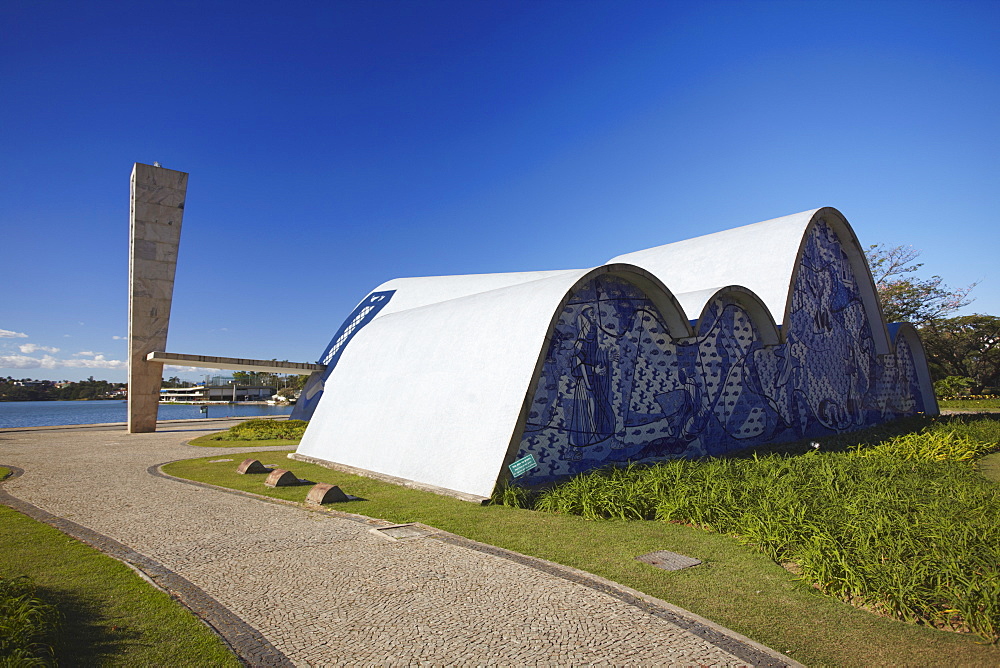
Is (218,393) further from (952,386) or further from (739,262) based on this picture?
(952,386)

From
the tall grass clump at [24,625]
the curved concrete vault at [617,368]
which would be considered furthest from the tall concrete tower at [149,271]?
the tall grass clump at [24,625]

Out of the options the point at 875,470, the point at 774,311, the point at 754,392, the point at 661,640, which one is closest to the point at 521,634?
the point at 661,640

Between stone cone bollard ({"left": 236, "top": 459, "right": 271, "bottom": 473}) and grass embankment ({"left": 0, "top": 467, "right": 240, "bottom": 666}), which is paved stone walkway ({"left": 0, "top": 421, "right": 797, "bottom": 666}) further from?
stone cone bollard ({"left": 236, "top": 459, "right": 271, "bottom": 473})

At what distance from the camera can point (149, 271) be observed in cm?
1880

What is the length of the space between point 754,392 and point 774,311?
1779mm

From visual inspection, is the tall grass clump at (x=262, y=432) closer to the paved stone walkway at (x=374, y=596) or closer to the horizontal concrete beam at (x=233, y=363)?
the horizontal concrete beam at (x=233, y=363)

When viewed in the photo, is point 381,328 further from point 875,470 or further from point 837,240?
point 837,240

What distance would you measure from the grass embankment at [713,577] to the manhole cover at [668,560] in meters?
0.09

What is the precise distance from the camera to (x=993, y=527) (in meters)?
4.56

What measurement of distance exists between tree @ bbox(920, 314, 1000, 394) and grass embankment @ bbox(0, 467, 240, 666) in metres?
37.2

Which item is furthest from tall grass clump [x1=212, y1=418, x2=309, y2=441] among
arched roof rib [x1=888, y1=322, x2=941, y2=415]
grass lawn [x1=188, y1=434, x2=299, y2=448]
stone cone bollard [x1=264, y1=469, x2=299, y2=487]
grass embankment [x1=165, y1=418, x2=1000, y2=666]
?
arched roof rib [x1=888, y1=322, x2=941, y2=415]

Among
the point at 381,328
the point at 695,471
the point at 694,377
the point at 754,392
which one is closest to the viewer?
the point at 695,471

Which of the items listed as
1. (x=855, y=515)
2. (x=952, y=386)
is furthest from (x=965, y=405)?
(x=855, y=515)

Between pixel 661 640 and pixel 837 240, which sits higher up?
pixel 837 240
